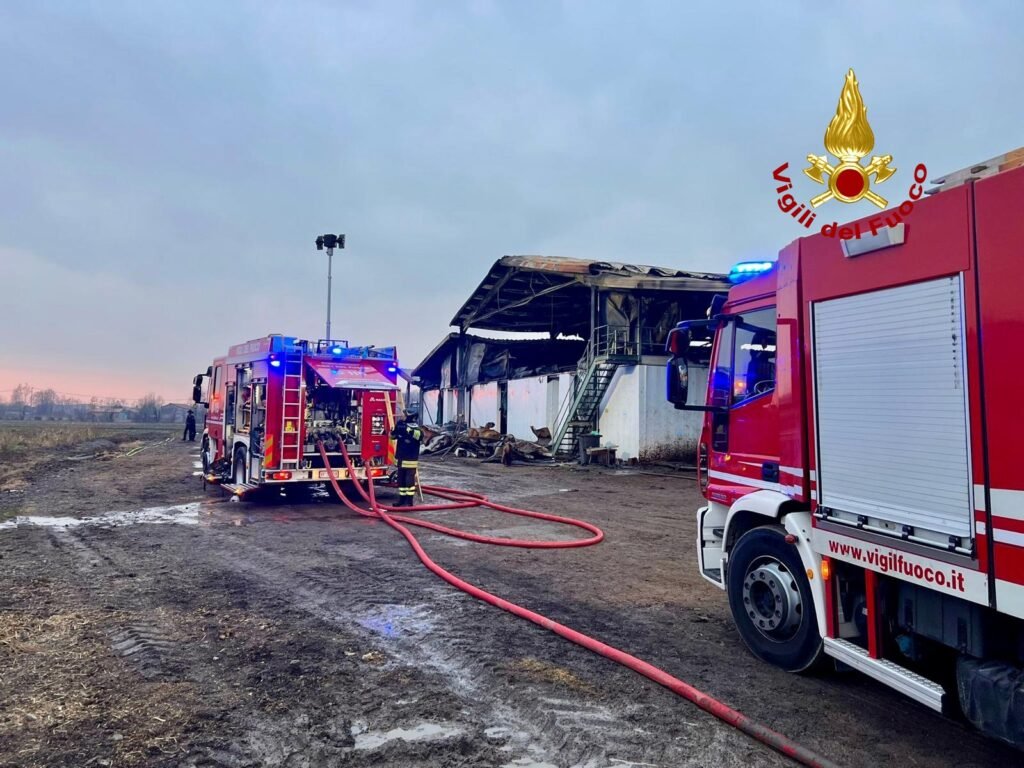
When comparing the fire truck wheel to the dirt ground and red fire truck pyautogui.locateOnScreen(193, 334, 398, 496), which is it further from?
the dirt ground

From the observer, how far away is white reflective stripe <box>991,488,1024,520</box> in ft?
8.48

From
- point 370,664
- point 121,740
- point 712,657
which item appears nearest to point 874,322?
point 712,657

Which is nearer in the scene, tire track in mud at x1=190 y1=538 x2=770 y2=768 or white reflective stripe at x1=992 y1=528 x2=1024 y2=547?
white reflective stripe at x1=992 y1=528 x2=1024 y2=547

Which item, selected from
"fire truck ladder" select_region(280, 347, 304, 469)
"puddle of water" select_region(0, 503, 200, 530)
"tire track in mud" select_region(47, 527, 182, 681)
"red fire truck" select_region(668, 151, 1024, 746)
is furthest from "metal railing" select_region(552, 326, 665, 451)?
"red fire truck" select_region(668, 151, 1024, 746)

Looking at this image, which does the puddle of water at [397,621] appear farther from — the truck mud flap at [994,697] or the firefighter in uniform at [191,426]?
the firefighter in uniform at [191,426]

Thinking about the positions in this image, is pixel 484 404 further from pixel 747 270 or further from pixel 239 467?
pixel 747 270

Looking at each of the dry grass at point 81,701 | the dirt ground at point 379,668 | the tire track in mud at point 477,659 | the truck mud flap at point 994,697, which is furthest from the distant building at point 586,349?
the dry grass at point 81,701

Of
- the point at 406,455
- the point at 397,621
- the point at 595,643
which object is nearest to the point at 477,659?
the point at 595,643

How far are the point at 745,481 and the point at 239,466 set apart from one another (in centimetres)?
968

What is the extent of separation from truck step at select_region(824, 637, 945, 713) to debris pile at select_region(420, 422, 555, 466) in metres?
17.2

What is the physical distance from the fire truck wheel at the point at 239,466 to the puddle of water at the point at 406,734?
8979mm

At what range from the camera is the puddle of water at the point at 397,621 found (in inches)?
188

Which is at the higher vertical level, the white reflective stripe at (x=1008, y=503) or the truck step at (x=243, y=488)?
the white reflective stripe at (x=1008, y=503)

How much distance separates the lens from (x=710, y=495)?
4980 mm
